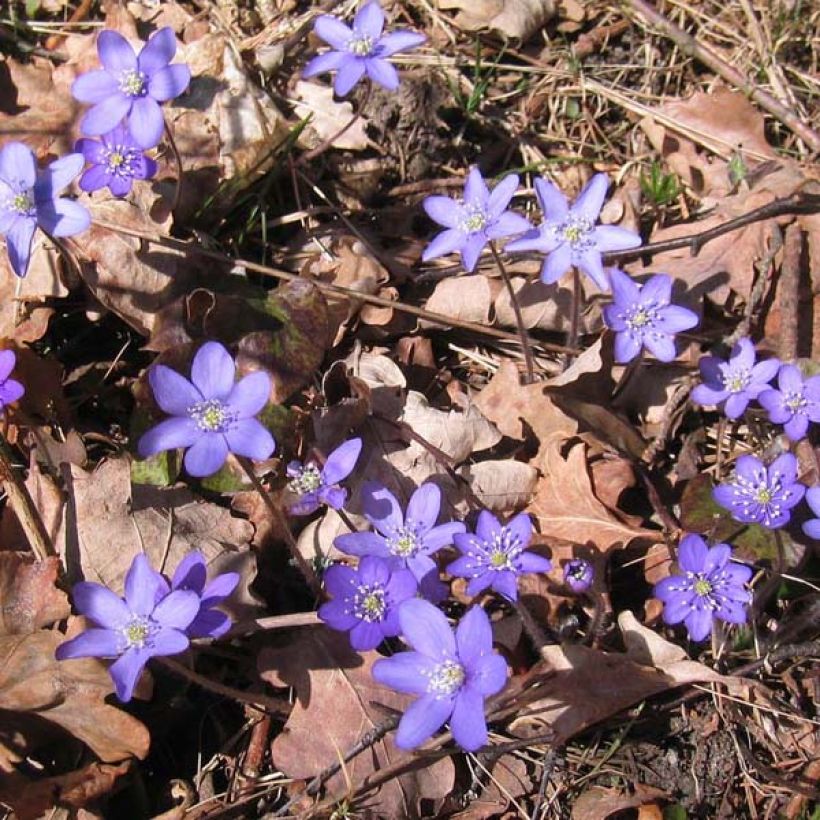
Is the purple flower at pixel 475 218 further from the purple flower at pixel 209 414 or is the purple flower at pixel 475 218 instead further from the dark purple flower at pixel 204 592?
the dark purple flower at pixel 204 592

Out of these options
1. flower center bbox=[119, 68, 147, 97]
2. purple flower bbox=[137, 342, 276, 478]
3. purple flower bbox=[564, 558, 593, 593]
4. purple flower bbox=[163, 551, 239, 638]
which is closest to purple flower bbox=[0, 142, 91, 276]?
flower center bbox=[119, 68, 147, 97]

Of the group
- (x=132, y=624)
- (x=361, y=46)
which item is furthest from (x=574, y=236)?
(x=132, y=624)

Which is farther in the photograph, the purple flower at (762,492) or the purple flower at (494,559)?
the purple flower at (762,492)

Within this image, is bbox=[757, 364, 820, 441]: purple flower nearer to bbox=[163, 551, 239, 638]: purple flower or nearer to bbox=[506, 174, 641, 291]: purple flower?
bbox=[506, 174, 641, 291]: purple flower

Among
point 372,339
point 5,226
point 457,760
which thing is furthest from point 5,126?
point 457,760

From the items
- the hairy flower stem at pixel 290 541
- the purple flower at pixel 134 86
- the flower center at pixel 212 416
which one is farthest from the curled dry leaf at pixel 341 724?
the purple flower at pixel 134 86

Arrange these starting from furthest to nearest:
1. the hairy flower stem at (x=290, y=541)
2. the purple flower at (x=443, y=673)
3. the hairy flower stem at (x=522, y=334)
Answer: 1. the hairy flower stem at (x=522, y=334)
2. the hairy flower stem at (x=290, y=541)
3. the purple flower at (x=443, y=673)
